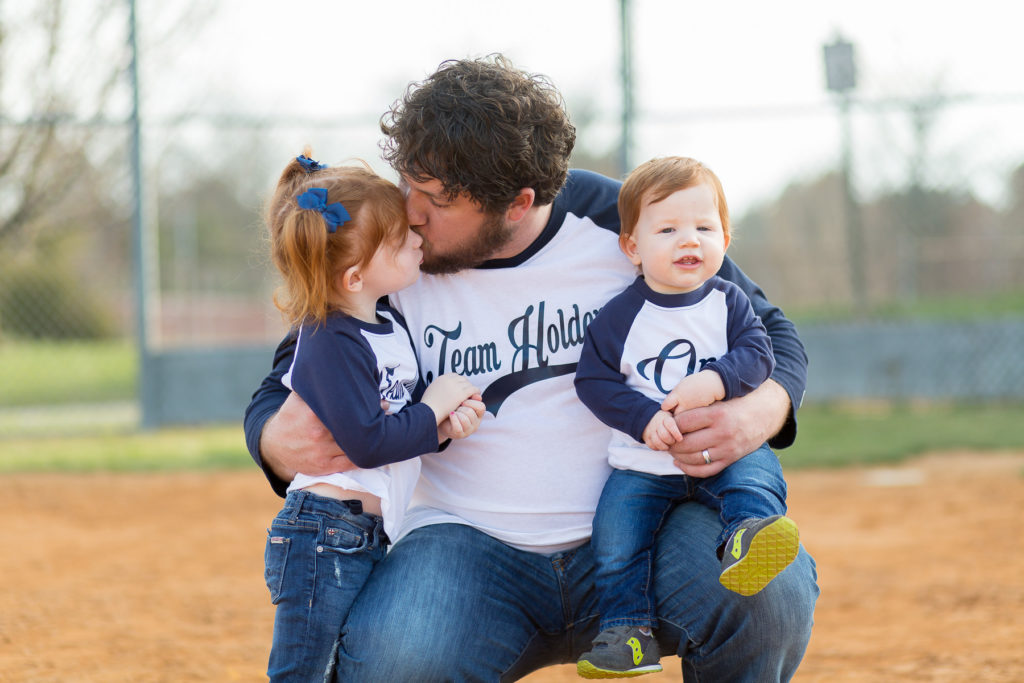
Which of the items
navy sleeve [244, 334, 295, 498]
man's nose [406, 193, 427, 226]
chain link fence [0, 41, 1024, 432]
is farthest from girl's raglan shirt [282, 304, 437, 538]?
chain link fence [0, 41, 1024, 432]

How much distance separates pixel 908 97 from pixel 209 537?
612cm

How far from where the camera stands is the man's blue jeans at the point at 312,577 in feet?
6.49

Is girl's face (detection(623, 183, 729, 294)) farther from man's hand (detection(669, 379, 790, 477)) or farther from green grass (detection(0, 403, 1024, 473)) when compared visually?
green grass (detection(0, 403, 1024, 473))

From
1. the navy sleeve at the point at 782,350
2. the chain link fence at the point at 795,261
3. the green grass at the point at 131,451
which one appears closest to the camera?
the navy sleeve at the point at 782,350

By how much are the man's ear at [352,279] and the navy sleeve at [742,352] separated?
748mm

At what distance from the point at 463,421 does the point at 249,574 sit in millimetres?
2518

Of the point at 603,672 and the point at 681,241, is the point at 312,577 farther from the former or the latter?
the point at 681,241

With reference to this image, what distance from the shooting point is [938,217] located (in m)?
8.88

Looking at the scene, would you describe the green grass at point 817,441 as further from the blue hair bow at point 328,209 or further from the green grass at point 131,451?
the blue hair bow at point 328,209

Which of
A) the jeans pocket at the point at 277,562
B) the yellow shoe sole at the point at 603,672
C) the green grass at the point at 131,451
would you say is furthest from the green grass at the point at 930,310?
the jeans pocket at the point at 277,562

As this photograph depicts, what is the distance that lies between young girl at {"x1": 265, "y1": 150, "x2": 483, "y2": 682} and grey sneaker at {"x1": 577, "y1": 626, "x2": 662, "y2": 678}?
481mm

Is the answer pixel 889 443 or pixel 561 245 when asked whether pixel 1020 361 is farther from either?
pixel 561 245

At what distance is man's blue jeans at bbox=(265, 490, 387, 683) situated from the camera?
1.98 metres

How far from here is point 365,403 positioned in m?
2.00
